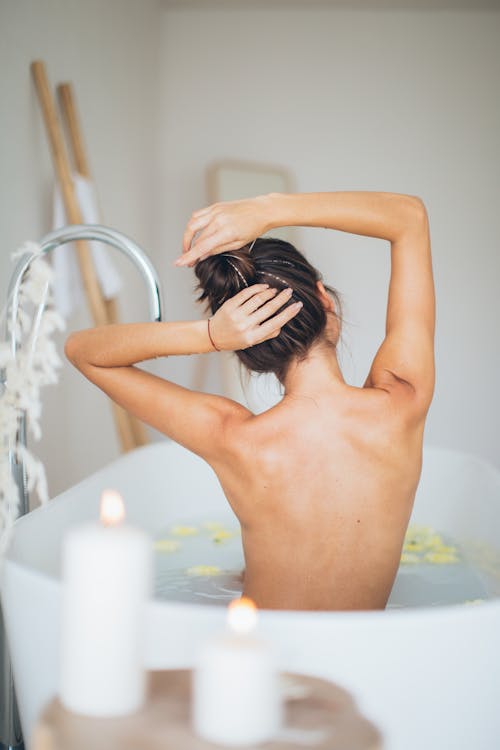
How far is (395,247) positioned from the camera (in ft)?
5.45

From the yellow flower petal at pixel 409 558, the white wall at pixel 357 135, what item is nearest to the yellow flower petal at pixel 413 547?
the yellow flower petal at pixel 409 558

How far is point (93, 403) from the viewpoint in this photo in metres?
3.84

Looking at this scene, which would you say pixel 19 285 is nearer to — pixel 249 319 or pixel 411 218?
pixel 249 319

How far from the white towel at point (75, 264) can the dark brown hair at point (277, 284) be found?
1672 millimetres

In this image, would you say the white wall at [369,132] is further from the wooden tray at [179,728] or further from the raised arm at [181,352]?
the wooden tray at [179,728]

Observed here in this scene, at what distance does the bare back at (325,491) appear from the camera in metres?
1.51

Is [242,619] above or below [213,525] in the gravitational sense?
above

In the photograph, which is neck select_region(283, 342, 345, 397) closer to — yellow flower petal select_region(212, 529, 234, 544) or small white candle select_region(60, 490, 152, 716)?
small white candle select_region(60, 490, 152, 716)

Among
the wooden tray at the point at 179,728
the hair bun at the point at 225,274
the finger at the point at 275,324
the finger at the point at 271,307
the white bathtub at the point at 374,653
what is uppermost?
the hair bun at the point at 225,274

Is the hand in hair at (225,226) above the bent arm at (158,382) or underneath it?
above

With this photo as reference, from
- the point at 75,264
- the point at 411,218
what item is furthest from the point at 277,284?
the point at 75,264

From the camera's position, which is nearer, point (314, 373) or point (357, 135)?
point (314, 373)

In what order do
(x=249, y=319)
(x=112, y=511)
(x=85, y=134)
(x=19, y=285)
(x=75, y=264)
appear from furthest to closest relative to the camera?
(x=85, y=134) → (x=75, y=264) → (x=19, y=285) → (x=249, y=319) → (x=112, y=511)

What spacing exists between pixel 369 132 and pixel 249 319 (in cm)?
373
